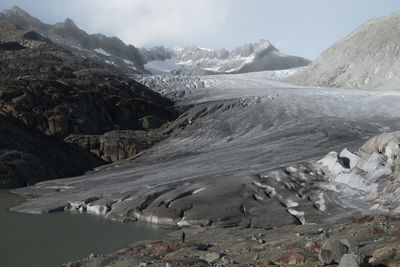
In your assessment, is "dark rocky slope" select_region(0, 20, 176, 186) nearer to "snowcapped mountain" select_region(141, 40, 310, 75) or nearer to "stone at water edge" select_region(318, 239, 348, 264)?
"stone at water edge" select_region(318, 239, 348, 264)

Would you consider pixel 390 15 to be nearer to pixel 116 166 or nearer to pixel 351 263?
pixel 116 166

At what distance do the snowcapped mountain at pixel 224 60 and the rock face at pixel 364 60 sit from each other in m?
66.5

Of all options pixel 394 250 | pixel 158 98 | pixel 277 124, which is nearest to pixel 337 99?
pixel 277 124

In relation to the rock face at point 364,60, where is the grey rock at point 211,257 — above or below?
below


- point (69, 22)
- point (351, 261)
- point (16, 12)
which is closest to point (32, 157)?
point (351, 261)

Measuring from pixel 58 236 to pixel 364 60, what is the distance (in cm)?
4553

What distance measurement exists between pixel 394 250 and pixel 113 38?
124 meters

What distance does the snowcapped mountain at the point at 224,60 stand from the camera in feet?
433

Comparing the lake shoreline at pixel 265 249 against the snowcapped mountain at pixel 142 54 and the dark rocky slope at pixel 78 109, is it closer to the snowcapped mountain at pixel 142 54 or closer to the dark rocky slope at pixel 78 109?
the dark rocky slope at pixel 78 109

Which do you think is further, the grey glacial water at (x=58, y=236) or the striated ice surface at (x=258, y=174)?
the striated ice surface at (x=258, y=174)

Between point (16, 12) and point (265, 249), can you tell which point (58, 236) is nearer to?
point (265, 249)

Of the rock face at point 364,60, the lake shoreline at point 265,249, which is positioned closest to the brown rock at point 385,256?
the lake shoreline at point 265,249

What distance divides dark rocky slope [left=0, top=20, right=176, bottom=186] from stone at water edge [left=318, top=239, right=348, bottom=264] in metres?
22.0

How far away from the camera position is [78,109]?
35.2 meters
